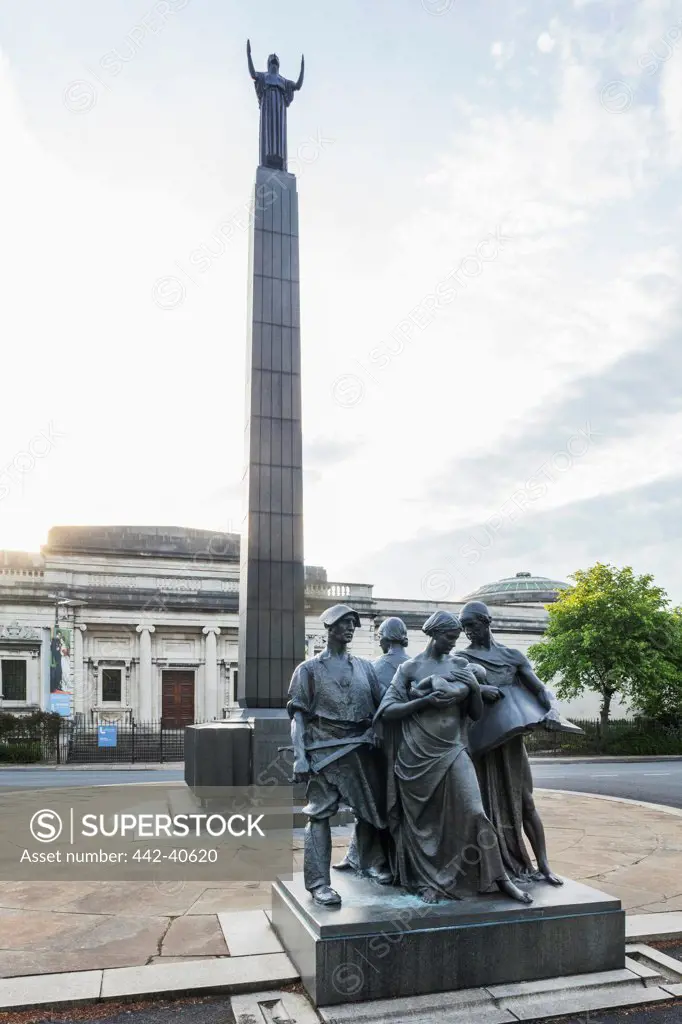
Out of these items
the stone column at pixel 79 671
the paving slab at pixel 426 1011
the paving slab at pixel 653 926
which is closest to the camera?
the paving slab at pixel 426 1011

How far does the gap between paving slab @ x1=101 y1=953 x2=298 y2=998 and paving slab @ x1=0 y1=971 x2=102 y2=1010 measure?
0.09m

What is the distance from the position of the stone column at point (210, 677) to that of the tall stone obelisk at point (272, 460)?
2620cm

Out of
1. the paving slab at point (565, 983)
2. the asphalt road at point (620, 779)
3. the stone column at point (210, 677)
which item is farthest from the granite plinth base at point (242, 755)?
the stone column at point (210, 677)

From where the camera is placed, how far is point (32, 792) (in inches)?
651

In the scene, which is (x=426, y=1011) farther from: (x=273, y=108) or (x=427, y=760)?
(x=273, y=108)

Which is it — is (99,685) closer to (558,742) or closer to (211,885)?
(558,742)

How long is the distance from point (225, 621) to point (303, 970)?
34770 mm

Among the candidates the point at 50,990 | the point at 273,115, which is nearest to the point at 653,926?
the point at 50,990

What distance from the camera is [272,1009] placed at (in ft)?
15.8

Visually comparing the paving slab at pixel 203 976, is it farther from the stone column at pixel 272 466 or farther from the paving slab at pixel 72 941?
the stone column at pixel 272 466

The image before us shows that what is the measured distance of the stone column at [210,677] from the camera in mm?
38875

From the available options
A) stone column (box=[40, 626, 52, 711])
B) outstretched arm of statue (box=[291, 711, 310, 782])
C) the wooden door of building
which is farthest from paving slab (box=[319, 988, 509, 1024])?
the wooden door of building

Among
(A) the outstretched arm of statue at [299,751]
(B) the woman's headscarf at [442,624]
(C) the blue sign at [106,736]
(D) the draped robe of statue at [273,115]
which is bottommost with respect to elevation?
(C) the blue sign at [106,736]

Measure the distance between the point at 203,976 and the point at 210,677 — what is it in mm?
34575
